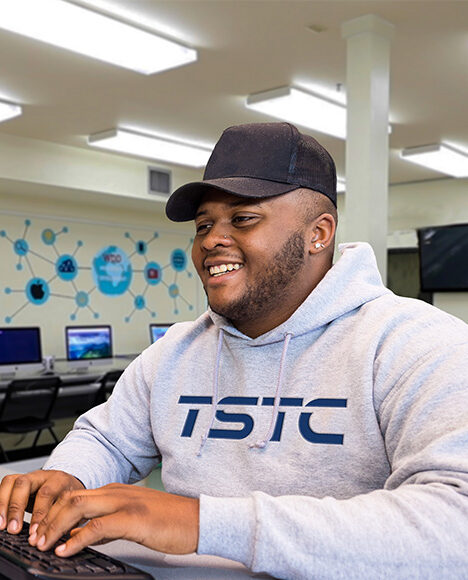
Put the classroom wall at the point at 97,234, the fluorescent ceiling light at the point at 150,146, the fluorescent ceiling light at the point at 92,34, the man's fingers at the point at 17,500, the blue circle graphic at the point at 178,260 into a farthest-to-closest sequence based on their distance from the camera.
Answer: the blue circle graphic at the point at 178,260
the classroom wall at the point at 97,234
the fluorescent ceiling light at the point at 150,146
the fluorescent ceiling light at the point at 92,34
the man's fingers at the point at 17,500

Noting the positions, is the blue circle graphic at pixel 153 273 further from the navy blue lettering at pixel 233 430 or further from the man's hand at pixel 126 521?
the man's hand at pixel 126 521

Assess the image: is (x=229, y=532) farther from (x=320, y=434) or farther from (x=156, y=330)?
(x=156, y=330)

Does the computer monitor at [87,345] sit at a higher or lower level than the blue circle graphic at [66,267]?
lower

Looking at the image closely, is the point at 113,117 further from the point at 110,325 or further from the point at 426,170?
the point at 426,170

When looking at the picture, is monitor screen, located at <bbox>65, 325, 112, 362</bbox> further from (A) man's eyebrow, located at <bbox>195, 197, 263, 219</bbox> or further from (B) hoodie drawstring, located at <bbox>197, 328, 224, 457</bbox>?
(A) man's eyebrow, located at <bbox>195, 197, 263, 219</bbox>

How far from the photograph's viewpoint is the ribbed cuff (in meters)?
0.78

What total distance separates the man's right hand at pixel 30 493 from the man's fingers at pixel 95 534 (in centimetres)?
14

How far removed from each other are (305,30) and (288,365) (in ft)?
9.45

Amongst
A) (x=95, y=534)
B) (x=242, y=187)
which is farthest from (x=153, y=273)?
(x=95, y=534)

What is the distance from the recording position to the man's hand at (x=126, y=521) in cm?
80

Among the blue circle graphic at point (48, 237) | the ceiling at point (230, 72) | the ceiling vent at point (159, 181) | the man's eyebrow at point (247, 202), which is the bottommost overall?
the man's eyebrow at point (247, 202)

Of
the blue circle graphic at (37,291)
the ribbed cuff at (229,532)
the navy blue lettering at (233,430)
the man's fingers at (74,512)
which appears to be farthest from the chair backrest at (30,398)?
Result: the ribbed cuff at (229,532)

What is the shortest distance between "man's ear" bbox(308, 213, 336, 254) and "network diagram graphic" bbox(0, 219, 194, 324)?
5.54 m

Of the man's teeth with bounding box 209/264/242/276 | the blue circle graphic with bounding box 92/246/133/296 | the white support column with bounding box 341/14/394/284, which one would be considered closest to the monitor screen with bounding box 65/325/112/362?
the blue circle graphic with bounding box 92/246/133/296
